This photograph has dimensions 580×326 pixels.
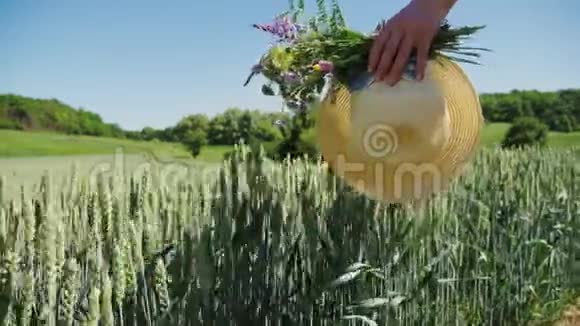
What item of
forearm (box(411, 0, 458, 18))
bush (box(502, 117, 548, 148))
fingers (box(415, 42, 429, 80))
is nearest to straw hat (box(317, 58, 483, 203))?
fingers (box(415, 42, 429, 80))

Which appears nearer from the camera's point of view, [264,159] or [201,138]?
[264,159]

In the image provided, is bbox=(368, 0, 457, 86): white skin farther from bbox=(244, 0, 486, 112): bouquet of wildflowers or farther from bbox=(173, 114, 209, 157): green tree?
bbox=(173, 114, 209, 157): green tree

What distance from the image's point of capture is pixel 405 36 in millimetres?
1092

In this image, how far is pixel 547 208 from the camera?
2.83 m

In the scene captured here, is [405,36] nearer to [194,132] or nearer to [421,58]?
[421,58]

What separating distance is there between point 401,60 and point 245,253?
44 cm

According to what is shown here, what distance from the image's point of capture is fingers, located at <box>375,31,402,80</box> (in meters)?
1.09

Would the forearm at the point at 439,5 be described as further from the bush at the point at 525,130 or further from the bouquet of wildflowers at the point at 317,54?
the bush at the point at 525,130

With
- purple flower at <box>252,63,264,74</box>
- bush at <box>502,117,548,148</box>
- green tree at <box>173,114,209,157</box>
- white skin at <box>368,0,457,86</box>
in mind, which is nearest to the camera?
white skin at <box>368,0,457,86</box>

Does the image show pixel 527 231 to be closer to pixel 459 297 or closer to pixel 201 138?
pixel 459 297

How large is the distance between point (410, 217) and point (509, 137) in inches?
394

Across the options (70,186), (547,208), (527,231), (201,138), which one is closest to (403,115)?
(70,186)

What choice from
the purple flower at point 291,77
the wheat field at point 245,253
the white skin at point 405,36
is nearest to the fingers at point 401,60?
the white skin at point 405,36

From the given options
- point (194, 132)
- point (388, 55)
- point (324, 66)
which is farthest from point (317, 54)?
point (194, 132)
